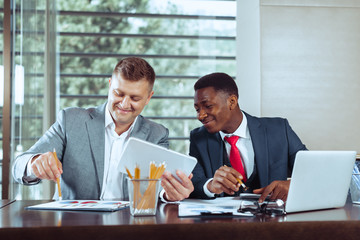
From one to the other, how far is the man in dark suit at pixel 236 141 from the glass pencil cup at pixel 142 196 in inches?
33.6

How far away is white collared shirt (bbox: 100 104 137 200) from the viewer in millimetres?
2037

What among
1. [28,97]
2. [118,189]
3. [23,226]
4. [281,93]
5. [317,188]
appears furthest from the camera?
[28,97]

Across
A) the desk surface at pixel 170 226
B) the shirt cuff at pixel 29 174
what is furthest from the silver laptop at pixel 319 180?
the shirt cuff at pixel 29 174

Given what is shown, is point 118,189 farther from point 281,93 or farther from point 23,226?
point 281,93

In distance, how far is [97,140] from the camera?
80.3 inches

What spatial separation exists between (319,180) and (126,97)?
40.4 inches

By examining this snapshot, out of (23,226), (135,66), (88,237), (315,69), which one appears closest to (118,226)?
(88,237)

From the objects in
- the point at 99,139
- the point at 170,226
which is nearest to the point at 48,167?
the point at 99,139

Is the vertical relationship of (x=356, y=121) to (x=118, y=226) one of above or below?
above

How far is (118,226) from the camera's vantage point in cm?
107

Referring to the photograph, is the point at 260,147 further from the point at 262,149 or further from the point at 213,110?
the point at 213,110

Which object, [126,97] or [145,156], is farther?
[126,97]

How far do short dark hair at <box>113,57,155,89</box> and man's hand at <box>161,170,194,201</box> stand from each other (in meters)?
0.67

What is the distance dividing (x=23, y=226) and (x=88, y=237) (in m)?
0.17
